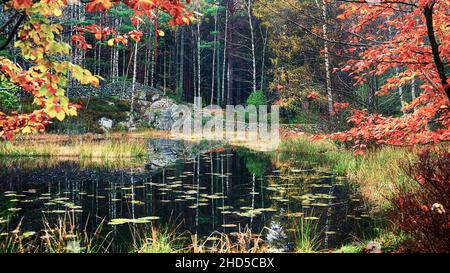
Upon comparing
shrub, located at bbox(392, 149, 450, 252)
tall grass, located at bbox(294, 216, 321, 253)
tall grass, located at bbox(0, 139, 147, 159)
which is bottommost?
tall grass, located at bbox(294, 216, 321, 253)

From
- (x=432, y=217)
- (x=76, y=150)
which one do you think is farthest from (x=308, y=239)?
(x=76, y=150)

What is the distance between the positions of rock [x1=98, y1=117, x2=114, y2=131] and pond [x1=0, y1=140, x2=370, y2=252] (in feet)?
32.6

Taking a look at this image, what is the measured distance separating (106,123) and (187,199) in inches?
646

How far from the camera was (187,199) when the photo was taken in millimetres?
7363

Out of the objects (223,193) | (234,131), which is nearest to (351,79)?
(223,193)

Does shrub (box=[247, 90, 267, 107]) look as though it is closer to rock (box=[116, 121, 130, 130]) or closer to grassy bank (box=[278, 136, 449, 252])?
rock (box=[116, 121, 130, 130])

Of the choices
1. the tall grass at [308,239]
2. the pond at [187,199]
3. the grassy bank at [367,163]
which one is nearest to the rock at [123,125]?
the pond at [187,199]

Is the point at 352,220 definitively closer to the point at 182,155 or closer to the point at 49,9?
the point at 49,9

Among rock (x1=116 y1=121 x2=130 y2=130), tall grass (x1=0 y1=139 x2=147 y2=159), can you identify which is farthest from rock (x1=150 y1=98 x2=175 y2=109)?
tall grass (x1=0 y1=139 x2=147 y2=159)

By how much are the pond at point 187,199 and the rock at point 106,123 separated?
32.6 feet

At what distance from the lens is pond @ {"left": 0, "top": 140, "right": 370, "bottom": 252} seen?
5.68 metres

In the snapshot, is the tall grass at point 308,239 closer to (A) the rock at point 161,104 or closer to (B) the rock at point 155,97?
(A) the rock at point 161,104

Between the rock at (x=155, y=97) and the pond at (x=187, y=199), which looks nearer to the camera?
the pond at (x=187, y=199)

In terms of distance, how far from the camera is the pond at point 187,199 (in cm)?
568
